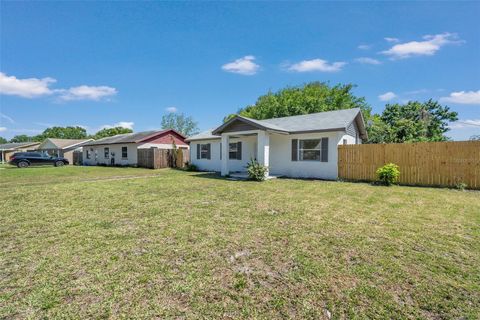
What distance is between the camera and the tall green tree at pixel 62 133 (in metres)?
76.7

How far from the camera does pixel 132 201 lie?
7.14m

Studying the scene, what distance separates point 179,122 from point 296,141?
47829 mm

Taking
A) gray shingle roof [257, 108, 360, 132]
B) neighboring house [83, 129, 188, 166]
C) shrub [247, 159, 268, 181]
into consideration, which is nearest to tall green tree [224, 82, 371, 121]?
gray shingle roof [257, 108, 360, 132]

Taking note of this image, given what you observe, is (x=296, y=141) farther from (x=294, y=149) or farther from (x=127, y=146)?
(x=127, y=146)

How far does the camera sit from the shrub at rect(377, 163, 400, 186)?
1042cm

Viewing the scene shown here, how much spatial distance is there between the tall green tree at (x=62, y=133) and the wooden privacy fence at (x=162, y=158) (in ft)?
235

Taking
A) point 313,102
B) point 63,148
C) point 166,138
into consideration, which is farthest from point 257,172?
point 63,148

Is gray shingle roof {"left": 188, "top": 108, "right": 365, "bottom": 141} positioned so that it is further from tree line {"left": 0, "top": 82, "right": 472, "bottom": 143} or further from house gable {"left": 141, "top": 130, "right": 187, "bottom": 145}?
house gable {"left": 141, "top": 130, "right": 187, "bottom": 145}

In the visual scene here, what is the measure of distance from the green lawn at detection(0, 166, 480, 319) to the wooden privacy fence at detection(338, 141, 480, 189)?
451cm

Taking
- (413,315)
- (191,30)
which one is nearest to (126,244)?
(413,315)

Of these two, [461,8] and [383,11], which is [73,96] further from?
[461,8]

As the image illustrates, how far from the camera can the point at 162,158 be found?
70.1ft

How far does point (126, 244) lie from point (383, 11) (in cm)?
1361

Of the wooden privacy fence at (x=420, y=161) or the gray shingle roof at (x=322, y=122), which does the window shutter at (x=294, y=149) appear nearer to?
the gray shingle roof at (x=322, y=122)
